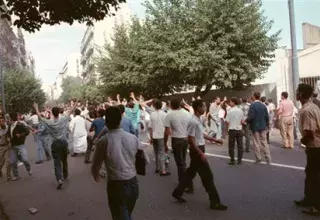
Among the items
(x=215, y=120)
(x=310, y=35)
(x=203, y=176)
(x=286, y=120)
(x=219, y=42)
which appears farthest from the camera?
(x=310, y=35)

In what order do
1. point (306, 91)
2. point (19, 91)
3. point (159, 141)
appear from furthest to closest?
point (19, 91) < point (159, 141) < point (306, 91)

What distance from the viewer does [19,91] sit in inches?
1967

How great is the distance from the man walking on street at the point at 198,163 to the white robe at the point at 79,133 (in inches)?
316

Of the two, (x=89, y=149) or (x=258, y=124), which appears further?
(x=89, y=149)

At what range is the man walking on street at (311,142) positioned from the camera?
5.80 metres

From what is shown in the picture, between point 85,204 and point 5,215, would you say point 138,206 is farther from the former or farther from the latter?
point 5,215

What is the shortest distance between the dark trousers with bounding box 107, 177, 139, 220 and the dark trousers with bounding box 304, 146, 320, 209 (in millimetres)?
2965

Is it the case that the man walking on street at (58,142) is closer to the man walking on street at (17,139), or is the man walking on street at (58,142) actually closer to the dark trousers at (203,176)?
the man walking on street at (17,139)

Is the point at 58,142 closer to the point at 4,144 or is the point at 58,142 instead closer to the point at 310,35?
the point at 4,144

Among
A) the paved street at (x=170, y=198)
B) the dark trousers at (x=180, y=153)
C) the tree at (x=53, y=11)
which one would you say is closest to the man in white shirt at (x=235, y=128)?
the paved street at (x=170, y=198)

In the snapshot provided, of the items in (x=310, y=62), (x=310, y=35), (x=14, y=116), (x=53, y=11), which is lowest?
(x=14, y=116)

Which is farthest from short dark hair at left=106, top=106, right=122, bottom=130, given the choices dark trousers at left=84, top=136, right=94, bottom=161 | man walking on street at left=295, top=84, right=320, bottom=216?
dark trousers at left=84, top=136, right=94, bottom=161

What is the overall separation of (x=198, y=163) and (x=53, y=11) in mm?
3808

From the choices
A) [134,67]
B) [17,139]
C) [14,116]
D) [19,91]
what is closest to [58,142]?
[17,139]
